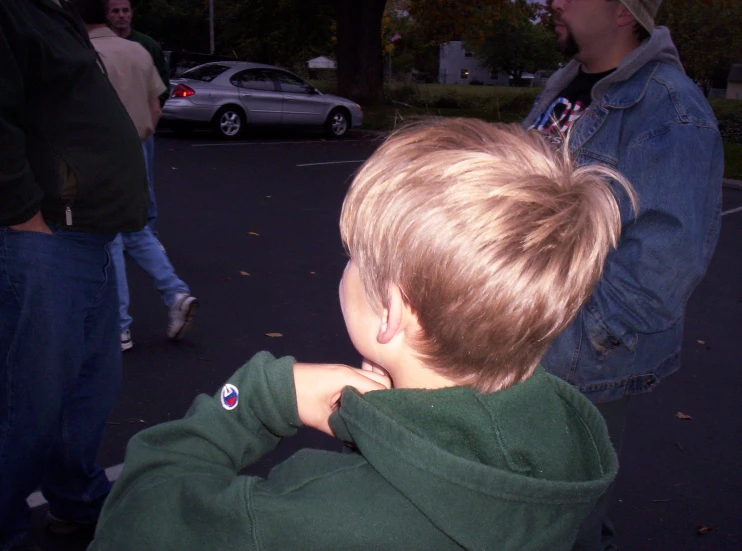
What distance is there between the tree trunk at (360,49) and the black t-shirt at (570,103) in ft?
68.3

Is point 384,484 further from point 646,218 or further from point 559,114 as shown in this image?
point 559,114

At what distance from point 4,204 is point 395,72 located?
202 feet

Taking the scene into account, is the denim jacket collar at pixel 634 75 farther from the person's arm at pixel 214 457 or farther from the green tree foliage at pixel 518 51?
the green tree foliage at pixel 518 51

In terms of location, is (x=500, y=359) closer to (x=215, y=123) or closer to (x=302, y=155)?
(x=302, y=155)

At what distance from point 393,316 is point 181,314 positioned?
3.73m

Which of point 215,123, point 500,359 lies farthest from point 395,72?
point 500,359

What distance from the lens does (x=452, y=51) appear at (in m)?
75.4

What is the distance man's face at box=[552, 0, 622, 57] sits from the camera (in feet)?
7.03

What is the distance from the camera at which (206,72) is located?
15.9 meters

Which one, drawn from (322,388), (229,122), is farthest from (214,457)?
(229,122)

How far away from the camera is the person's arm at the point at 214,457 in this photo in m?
1.01

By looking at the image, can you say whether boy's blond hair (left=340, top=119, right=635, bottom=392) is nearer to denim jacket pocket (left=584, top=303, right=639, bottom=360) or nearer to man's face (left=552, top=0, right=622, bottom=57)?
denim jacket pocket (left=584, top=303, right=639, bottom=360)

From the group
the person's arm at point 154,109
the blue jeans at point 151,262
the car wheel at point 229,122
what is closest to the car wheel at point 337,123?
the car wheel at point 229,122

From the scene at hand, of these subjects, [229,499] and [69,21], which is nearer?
[229,499]
